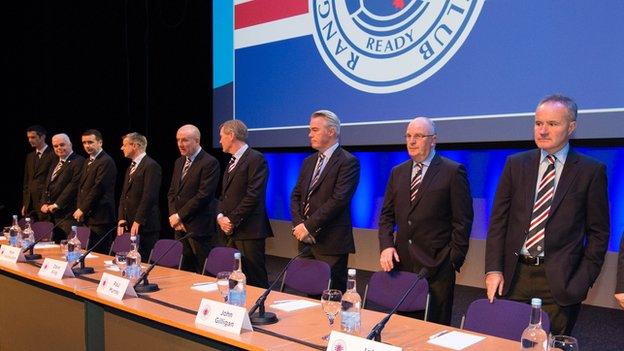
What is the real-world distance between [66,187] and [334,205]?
12.1 ft

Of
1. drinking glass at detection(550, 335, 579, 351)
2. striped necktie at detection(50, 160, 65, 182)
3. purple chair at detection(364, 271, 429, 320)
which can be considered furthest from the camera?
striped necktie at detection(50, 160, 65, 182)

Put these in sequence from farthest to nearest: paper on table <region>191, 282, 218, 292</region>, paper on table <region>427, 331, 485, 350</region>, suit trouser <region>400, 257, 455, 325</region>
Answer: suit trouser <region>400, 257, 455, 325</region> < paper on table <region>191, 282, 218, 292</region> < paper on table <region>427, 331, 485, 350</region>

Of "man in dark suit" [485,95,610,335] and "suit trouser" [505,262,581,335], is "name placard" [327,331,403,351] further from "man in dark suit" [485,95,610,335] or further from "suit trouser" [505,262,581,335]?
"suit trouser" [505,262,581,335]

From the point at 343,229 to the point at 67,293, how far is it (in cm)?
169

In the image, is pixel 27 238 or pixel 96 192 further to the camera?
pixel 96 192

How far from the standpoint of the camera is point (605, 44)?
12.3 ft

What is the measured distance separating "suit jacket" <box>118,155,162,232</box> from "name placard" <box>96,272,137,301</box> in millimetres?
2195

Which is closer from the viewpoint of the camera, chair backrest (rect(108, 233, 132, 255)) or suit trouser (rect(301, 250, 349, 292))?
suit trouser (rect(301, 250, 349, 292))

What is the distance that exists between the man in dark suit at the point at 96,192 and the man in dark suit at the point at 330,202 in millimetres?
2566

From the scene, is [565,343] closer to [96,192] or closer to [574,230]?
[574,230]

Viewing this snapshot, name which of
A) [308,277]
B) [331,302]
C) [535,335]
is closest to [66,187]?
[308,277]

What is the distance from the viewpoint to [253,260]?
4305 millimetres

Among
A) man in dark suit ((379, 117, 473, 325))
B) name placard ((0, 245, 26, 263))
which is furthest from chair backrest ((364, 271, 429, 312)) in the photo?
name placard ((0, 245, 26, 263))

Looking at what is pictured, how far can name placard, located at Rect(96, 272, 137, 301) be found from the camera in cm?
265
